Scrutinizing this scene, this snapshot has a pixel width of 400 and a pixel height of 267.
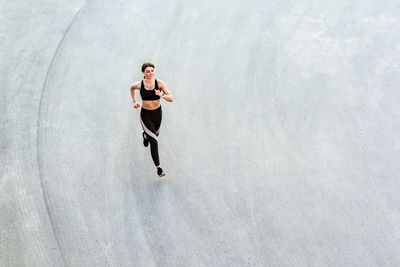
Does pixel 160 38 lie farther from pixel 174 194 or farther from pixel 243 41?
pixel 174 194

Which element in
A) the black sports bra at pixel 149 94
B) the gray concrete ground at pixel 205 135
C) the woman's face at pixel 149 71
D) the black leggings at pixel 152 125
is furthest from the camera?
the black leggings at pixel 152 125

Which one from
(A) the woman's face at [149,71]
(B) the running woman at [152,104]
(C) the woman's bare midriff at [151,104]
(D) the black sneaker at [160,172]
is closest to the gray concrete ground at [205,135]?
(D) the black sneaker at [160,172]

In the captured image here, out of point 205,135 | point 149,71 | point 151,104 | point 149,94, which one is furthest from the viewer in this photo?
point 205,135

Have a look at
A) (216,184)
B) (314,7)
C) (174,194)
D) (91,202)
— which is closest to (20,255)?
(91,202)

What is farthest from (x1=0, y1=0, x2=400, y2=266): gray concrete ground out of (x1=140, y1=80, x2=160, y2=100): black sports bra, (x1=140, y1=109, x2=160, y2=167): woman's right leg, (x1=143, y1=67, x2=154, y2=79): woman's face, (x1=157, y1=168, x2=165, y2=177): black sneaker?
(x1=143, y1=67, x2=154, y2=79): woman's face

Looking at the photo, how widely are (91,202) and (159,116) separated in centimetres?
186

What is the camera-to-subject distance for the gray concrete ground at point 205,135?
800 cm

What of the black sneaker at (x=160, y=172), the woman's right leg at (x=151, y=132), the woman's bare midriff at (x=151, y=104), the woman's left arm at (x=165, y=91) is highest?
the woman's left arm at (x=165, y=91)

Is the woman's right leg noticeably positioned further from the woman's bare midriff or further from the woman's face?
the woman's face

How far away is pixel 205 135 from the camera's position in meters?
9.66

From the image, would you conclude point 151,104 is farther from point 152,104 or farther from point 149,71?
point 149,71

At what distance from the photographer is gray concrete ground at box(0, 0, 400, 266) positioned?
7996 mm

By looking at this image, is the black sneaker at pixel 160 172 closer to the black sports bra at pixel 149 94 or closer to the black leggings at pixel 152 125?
the black leggings at pixel 152 125

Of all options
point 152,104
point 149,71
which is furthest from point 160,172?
point 149,71
